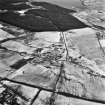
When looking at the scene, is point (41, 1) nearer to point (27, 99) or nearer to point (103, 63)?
point (103, 63)

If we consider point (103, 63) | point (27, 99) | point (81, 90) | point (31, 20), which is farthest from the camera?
point (31, 20)

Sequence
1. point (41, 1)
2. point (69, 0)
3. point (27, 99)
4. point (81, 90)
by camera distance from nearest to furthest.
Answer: point (27, 99) → point (81, 90) → point (41, 1) → point (69, 0)

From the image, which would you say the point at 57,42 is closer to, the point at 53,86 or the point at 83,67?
the point at 83,67

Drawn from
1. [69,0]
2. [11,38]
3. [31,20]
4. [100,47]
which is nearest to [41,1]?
[69,0]

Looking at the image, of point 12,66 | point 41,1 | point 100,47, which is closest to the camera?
point 12,66

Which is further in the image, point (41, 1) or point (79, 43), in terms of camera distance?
point (41, 1)

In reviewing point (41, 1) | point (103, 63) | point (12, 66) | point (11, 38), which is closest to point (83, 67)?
point (103, 63)

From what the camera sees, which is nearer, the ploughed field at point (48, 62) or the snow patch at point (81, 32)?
the ploughed field at point (48, 62)

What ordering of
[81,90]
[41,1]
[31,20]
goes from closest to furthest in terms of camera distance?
[81,90] → [31,20] → [41,1]

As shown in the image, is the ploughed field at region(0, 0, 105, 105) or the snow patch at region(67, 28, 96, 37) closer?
the ploughed field at region(0, 0, 105, 105)

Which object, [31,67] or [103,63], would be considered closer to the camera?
[31,67]

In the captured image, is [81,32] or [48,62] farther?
[81,32]
